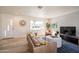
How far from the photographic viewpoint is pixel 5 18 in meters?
2.19

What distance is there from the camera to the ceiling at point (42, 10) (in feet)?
7.30

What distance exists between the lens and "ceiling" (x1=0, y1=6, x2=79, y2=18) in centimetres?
223

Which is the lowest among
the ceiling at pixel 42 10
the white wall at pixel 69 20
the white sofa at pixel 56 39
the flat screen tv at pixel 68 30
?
the white sofa at pixel 56 39

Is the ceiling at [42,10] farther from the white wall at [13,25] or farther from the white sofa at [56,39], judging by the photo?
the white sofa at [56,39]

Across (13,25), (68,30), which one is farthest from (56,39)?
(13,25)

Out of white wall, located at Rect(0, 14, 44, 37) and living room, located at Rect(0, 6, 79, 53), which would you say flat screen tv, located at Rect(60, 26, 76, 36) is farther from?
white wall, located at Rect(0, 14, 44, 37)

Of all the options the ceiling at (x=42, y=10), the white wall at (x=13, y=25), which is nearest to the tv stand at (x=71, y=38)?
the ceiling at (x=42, y=10)

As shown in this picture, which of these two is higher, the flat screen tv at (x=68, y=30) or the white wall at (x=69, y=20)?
the white wall at (x=69, y=20)

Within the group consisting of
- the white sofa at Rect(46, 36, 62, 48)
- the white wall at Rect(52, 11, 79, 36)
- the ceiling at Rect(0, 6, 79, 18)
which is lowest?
the white sofa at Rect(46, 36, 62, 48)

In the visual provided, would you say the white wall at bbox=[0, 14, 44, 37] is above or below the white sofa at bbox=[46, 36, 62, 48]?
above

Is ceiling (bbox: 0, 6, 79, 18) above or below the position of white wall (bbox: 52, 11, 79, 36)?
above

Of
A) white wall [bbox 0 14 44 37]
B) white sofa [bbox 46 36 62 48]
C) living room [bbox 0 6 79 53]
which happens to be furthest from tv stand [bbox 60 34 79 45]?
white wall [bbox 0 14 44 37]

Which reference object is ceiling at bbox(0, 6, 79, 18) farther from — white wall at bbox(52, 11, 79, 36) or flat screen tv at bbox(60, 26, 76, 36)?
flat screen tv at bbox(60, 26, 76, 36)

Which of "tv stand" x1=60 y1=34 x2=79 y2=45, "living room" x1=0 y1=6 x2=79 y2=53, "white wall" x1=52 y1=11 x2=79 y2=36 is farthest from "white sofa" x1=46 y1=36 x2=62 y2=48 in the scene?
"white wall" x1=52 y1=11 x2=79 y2=36
